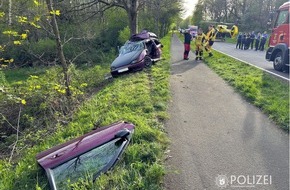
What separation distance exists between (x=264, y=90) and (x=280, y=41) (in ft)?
15.5

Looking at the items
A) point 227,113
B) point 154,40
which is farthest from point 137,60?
point 227,113

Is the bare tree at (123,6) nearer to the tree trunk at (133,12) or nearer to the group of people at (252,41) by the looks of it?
the tree trunk at (133,12)

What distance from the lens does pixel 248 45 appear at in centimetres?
2067

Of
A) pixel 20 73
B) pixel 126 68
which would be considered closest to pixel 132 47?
pixel 126 68

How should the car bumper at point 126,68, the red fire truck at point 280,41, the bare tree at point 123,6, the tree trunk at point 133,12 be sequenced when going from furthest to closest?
the tree trunk at point 133,12 → the bare tree at point 123,6 → the red fire truck at point 280,41 → the car bumper at point 126,68

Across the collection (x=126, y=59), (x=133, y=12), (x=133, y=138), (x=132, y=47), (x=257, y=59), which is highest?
(x=133, y=12)

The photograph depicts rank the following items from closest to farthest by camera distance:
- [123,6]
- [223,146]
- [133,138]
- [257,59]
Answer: [223,146] < [133,138] < [257,59] < [123,6]

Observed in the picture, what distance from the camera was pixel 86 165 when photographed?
2863 mm

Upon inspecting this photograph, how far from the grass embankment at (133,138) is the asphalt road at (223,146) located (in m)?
0.25

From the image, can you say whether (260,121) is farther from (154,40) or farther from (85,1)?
(85,1)

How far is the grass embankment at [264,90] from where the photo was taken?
15.3 feet

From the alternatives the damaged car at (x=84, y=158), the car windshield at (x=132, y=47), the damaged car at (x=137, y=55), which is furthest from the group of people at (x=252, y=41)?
the damaged car at (x=84, y=158)

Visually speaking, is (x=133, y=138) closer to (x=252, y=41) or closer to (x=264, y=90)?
(x=264, y=90)

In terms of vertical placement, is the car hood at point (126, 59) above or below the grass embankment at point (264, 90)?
above
